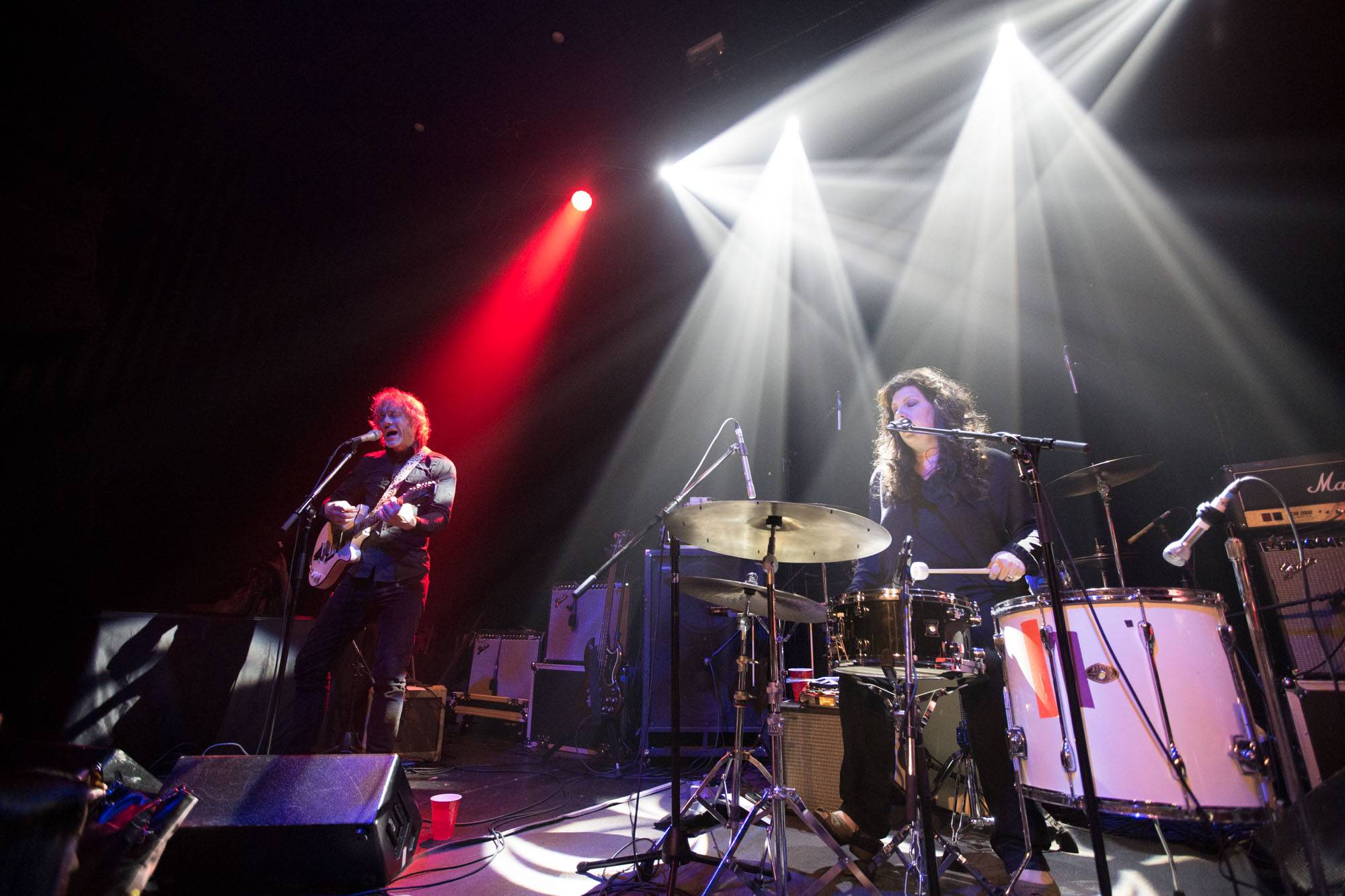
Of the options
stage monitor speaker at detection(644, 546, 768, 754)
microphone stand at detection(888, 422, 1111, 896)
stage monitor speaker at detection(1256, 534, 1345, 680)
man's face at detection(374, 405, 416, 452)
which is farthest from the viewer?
stage monitor speaker at detection(644, 546, 768, 754)

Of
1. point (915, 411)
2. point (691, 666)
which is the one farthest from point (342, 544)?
point (915, 411)

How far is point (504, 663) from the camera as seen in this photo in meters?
7.15

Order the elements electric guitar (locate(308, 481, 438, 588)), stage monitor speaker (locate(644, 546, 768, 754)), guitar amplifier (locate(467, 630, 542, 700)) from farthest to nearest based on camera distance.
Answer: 1. guitar amplifier (locate(467, 630, 542, 700))
2. stage monitor speaker (locate(644, 546, 768, 754))
3. electric guitar (locate(308, 481, 438, 588))

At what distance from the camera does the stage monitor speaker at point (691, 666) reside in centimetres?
502

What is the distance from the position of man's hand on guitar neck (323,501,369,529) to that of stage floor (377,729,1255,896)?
1688 mm

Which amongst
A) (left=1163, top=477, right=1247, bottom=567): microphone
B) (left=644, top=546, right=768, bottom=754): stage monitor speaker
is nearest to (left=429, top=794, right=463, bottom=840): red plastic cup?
(left=644, top=546, right=768, bottom=754): stage monitor speaker

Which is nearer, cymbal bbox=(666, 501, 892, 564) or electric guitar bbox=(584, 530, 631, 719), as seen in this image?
cymbal bbox=(666, 501, 892, 564)

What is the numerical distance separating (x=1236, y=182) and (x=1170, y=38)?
4.00ft

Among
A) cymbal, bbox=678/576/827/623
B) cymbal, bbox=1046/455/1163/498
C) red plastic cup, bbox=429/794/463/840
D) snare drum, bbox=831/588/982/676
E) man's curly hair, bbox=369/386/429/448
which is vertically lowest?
red plastic cup, bbox=429/794/463/840

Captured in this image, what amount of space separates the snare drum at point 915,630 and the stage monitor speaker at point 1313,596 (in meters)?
2.16

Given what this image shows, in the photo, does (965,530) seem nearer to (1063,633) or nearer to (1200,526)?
(1200,526)

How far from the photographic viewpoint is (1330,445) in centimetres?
453

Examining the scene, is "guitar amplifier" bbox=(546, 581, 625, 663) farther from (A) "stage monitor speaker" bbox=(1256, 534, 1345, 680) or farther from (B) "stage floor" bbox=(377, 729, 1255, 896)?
(A) "stage monitor speaker" bbox=(1256, 534, 1345, 680)

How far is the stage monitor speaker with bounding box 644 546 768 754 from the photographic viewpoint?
5.02 metres
